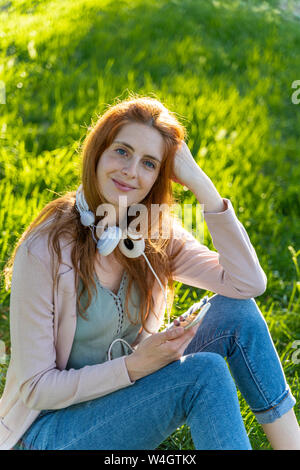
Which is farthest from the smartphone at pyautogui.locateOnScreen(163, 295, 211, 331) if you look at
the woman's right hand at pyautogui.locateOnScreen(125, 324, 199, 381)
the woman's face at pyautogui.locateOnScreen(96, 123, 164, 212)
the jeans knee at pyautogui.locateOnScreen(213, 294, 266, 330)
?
the woman's face at pyautogui.locateOnScreen(96, 123, 164, 212)

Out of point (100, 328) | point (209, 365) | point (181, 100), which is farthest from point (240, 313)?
point (181, 100)

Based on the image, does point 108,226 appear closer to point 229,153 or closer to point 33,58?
point 229,153

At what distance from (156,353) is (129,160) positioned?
602 mm

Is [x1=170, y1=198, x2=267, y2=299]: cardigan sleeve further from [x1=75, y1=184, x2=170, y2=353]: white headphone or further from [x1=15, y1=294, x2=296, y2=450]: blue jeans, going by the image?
[x1=15, y1=294, x2=296, y2=450]: blue jeans

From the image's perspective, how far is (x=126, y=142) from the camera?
210 cm

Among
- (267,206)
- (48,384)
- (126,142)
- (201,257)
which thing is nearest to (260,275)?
(201,257)

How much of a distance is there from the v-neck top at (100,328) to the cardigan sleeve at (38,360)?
164mm

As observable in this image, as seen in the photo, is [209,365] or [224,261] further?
[224,261]

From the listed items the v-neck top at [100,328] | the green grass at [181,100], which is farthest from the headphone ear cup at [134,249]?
the green grass at [181,100]

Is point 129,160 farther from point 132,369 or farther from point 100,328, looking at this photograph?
point 132,369

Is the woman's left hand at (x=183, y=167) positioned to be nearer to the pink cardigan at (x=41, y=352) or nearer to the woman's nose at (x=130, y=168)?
the woman's nose at (x=130, y=168)

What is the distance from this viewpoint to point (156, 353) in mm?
1914

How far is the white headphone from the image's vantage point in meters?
2.01

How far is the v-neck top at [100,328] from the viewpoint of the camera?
209cm
